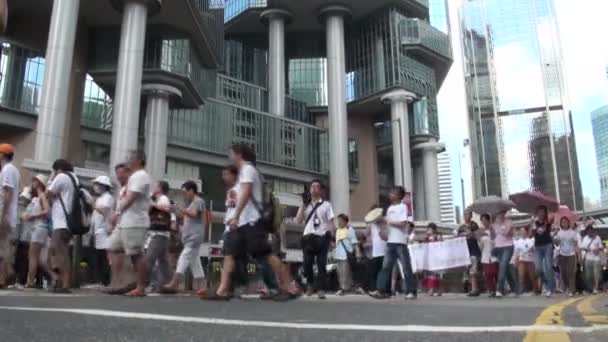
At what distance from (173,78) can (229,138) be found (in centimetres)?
1053

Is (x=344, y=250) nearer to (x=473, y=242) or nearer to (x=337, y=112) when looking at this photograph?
(x=473, y=242)

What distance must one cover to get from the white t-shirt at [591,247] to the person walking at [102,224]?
35.5 ft

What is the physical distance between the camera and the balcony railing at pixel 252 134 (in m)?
43.7

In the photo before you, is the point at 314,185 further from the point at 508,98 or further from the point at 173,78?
the point at 508,98

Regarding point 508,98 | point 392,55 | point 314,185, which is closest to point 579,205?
point 508,98

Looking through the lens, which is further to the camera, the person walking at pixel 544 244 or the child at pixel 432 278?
the child at pixel 432 278

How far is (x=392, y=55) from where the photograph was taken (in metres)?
52.1

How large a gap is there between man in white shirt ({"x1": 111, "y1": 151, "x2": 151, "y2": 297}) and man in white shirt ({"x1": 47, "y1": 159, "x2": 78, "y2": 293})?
34.5 inches

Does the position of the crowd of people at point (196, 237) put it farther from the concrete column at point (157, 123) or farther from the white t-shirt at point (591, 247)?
the concrete column at point (157, 123)

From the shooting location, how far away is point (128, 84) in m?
31.1

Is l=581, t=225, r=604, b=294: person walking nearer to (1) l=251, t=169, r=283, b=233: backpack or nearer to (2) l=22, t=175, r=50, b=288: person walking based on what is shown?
(1) l=251, t=169, r=283, b=233: backpack

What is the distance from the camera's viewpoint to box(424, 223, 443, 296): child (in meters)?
11.5

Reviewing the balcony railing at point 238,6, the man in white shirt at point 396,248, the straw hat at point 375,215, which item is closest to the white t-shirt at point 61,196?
the man in white shirt at point 396,248

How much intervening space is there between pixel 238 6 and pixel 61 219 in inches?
1982
